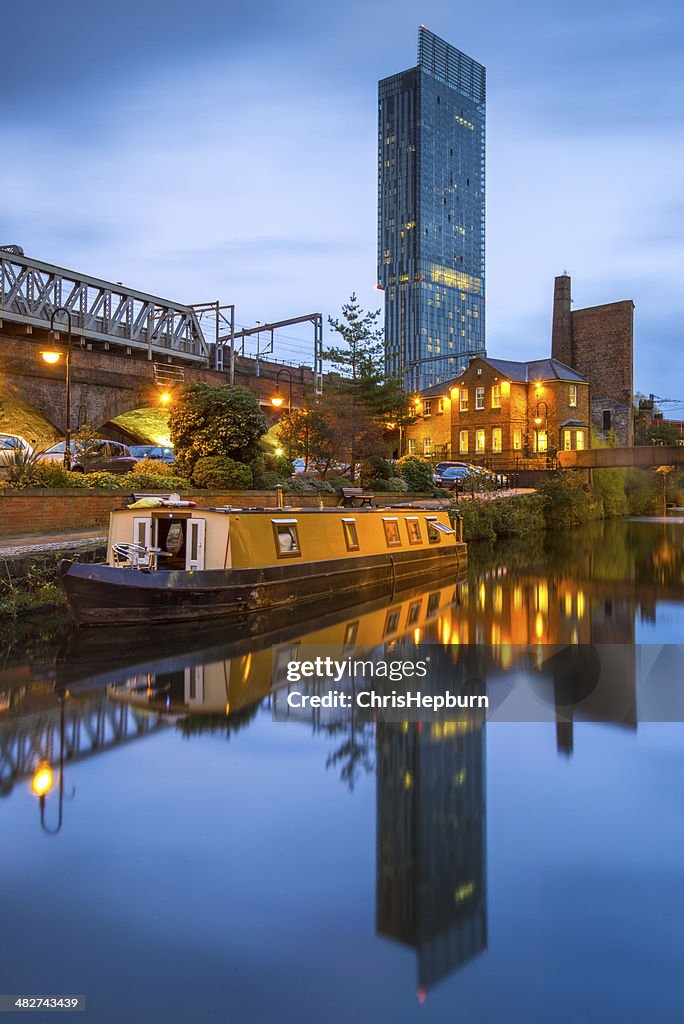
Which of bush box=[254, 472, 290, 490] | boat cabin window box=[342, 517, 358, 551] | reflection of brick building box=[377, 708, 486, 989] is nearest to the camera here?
reflection of brick building box=[377, 708, 486, 989]

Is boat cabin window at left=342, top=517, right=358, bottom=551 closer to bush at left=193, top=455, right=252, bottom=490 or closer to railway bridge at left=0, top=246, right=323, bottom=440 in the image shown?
bush at left=193, top=455, right=252, bottom=490

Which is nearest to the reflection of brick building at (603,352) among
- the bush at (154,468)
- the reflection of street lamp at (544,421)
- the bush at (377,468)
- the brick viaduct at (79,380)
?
the reflection of street lamp at (544,421)

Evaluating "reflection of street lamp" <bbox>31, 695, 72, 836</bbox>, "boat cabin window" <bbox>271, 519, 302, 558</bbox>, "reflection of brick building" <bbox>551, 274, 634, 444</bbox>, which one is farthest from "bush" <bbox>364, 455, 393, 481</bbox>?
"reflection of brick building" <bbox>551, 274, 634, 444</bbox>

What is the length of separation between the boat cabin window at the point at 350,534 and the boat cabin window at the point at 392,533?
5.08ft

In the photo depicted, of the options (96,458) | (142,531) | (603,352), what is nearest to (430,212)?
(603,352)

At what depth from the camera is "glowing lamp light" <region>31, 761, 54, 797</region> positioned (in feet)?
19.7

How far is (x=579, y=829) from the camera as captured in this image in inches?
210

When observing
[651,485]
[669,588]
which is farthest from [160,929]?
[651,485]

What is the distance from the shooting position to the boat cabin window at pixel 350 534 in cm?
1667

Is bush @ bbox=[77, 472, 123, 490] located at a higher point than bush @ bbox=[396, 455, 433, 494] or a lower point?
lower

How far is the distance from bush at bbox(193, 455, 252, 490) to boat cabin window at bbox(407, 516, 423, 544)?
15.5ft

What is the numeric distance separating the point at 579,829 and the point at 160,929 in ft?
9.87

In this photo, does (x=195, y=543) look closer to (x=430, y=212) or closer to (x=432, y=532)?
(x=432, y=532)

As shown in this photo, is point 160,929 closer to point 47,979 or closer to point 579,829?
point 47,979
